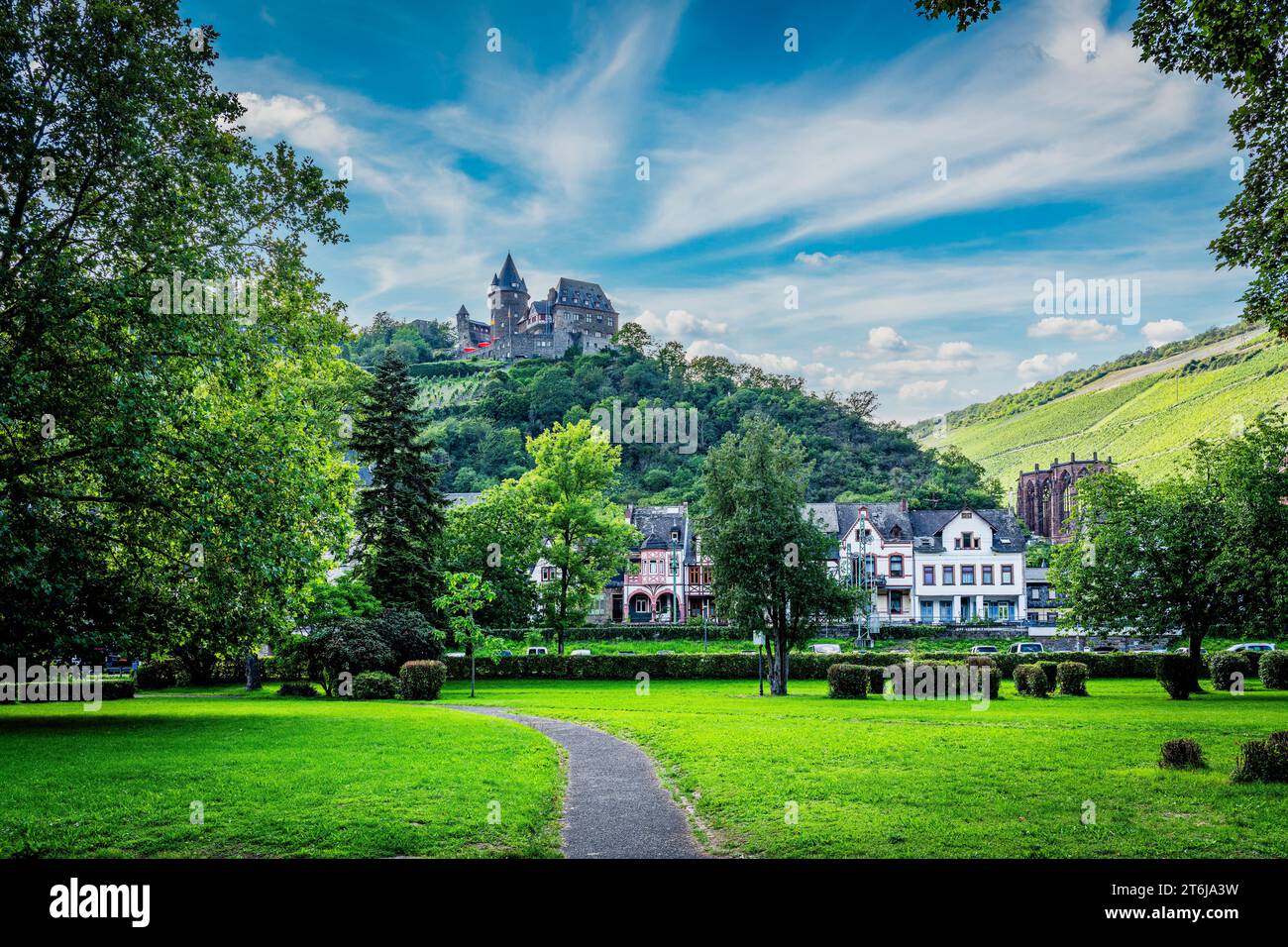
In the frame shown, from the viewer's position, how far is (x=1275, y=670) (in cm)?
3325

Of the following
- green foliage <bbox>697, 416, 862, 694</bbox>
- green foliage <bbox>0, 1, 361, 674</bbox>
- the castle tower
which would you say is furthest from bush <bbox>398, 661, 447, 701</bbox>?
the castle tower

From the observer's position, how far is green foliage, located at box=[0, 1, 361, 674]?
16266 millimetres

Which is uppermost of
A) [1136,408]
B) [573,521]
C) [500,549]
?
[1136,408]

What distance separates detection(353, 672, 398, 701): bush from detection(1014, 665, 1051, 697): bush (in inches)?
942

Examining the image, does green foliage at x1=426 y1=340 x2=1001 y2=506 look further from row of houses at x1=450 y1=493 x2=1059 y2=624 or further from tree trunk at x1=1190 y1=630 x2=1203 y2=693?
tree trunk at x1=1190 y1=630 x2=1203 y2=693

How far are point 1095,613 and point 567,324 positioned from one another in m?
152

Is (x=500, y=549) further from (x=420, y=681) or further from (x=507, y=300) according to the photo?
(x=507, y=300)

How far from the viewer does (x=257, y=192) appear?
20.8m

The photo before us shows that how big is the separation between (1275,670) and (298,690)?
38.8 meters

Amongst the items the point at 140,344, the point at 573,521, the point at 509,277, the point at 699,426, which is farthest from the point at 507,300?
the point at 140,344

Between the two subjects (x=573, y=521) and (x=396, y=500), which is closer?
(x=396, y=500)
